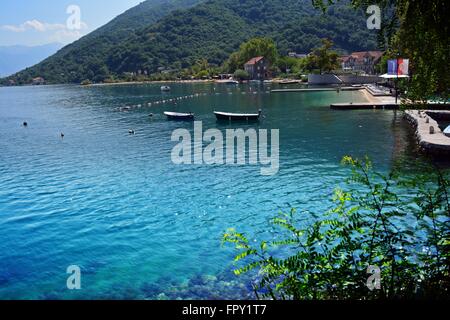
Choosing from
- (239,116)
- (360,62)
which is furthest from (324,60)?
(239,116)

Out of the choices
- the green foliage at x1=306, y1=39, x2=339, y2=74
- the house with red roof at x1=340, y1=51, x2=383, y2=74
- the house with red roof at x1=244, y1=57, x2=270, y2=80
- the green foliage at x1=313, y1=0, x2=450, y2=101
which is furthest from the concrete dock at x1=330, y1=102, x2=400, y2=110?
the house with red roof at x1=340, y1=51, x2=383, y2=74

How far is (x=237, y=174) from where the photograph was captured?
93.2 ft

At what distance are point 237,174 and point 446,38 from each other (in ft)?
68.3

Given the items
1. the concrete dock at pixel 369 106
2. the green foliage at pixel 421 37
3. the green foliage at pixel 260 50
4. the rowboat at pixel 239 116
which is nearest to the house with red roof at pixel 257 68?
the green foliage at pixel 260 50

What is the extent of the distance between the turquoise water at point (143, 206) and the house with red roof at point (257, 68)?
449 feet

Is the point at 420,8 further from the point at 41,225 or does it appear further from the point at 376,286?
the point at 41,225

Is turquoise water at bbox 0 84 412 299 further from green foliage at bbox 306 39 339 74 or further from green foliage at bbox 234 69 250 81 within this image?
green foliage at bbox 234 69 250 81

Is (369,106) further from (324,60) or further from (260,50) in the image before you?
(260,50)

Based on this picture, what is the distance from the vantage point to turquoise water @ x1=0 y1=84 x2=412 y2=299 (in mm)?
15047

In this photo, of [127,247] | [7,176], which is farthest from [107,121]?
[127,247]

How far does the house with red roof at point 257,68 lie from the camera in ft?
583

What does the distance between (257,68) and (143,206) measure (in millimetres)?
164676

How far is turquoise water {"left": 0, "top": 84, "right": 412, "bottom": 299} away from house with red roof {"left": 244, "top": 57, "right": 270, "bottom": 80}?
137m
